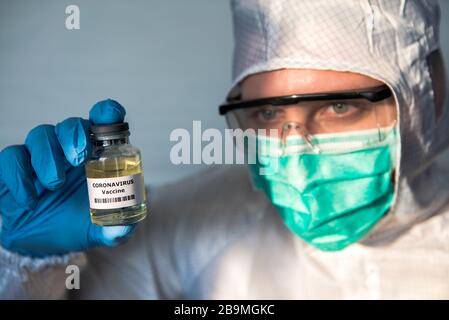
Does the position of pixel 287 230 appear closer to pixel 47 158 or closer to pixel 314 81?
pixel 314 81

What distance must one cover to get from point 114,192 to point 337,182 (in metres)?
0.58

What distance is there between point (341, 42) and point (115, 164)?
1.99 ft

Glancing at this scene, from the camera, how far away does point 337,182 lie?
4.25ft

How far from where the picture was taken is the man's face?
1.26 metres

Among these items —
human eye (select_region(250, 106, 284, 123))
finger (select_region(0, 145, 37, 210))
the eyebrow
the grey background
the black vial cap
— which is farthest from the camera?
the grey background

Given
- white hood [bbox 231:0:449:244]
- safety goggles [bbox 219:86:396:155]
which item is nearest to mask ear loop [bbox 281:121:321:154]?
safety goggles [bbox 219:86:396:155]

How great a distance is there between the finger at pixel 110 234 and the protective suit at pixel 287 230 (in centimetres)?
15

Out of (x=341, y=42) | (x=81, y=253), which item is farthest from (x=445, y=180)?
(x=81, y=253)

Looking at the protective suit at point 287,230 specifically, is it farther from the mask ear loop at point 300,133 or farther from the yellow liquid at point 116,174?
the yellow liquid at point 116,174

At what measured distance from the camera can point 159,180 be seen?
1.74 m

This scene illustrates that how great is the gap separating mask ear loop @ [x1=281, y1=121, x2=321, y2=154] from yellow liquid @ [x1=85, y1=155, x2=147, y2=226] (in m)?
0.41

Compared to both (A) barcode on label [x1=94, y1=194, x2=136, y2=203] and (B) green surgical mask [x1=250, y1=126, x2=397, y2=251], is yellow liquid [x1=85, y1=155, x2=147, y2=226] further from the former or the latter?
(B) green surgical mask [x1=250, y1=126, x2=397, y2=251]

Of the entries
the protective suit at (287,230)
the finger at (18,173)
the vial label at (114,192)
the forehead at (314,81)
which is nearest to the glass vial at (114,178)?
the vial label at (114,192)

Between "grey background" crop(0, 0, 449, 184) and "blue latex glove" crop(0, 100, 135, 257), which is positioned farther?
"grey background" crop(0, 0, 449, 184)
